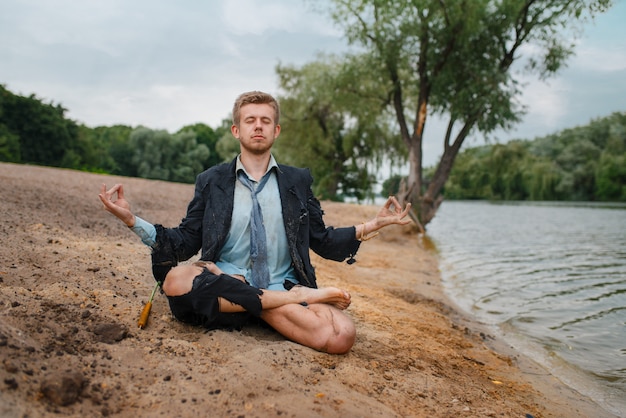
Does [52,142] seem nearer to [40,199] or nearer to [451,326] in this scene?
[40,199]

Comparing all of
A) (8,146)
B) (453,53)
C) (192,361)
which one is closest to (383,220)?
(192,361)

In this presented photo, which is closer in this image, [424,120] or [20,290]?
[20,290]

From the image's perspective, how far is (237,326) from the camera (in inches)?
130

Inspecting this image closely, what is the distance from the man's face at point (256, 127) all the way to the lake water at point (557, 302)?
3032mm

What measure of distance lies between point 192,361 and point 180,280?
0.63 m

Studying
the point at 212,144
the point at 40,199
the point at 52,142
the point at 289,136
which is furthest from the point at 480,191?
the point at 40,199

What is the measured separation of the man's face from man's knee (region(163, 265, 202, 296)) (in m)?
0.93

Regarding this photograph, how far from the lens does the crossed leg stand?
3176 mm

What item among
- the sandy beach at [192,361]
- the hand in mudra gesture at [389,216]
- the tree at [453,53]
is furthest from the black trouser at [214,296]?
the tree at [453,53]

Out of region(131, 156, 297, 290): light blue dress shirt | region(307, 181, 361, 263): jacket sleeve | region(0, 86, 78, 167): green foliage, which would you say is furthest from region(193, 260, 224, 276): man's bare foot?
region(0, 86, 78, 167): green foliage

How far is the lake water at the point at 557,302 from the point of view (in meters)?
4.41

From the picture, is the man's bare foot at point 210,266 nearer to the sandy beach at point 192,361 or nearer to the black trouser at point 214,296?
the black trouser at point 214,296

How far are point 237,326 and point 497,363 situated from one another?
2.24 m

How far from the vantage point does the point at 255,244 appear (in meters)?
3.40
